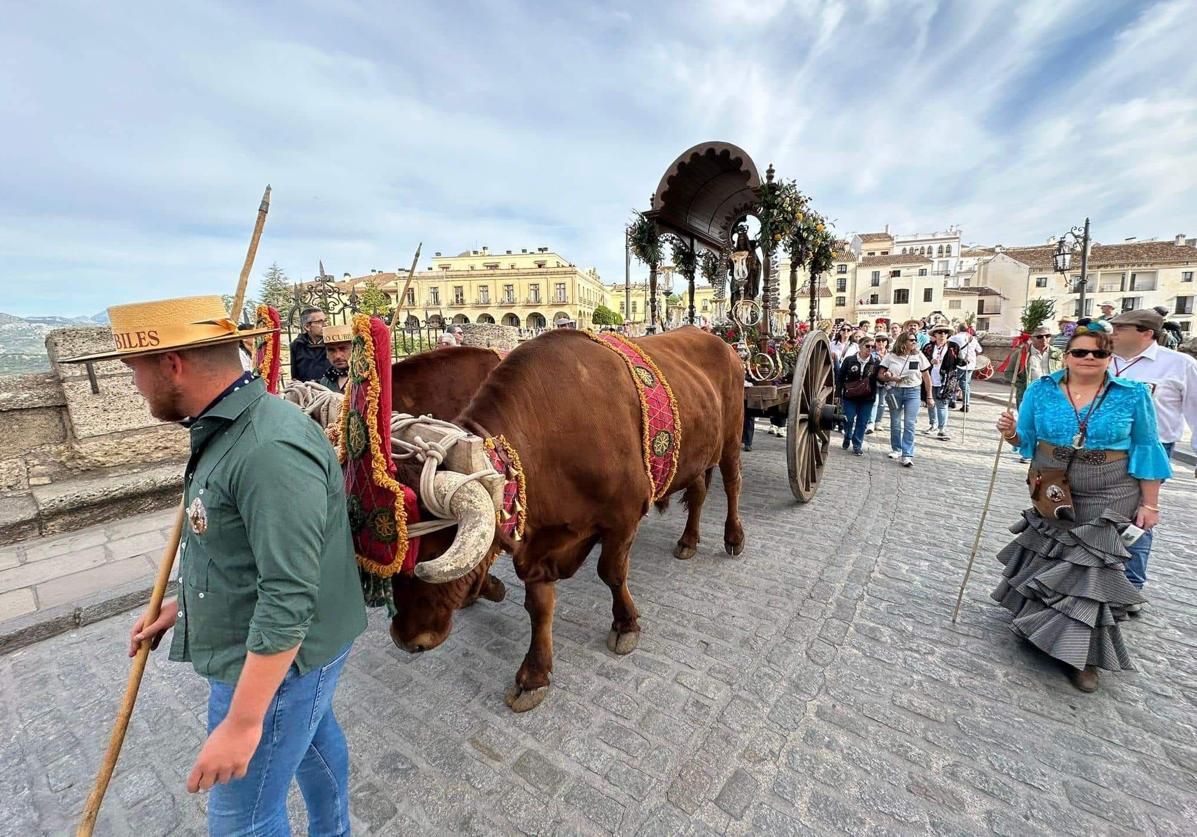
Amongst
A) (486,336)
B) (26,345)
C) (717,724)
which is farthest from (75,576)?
(486,336)

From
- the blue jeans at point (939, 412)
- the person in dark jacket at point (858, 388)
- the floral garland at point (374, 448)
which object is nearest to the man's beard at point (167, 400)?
the floral garland at point (374, 448)

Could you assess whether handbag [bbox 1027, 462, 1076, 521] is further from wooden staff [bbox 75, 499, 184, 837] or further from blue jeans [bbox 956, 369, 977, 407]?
blue jeans [bbox 956, 369, 977, 407]

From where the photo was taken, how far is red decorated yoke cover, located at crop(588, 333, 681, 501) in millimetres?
3059

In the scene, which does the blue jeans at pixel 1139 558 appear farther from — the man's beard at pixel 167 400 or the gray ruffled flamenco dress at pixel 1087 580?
the man's beard at pixel 167 400

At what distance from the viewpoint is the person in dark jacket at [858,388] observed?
301 inches

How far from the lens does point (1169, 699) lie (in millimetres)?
2590

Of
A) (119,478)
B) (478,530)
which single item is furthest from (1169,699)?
(119,478)

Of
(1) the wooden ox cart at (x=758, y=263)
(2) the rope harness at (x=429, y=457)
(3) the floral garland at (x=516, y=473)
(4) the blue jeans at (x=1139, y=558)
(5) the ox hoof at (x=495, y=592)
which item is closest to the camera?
(2) the rope harness at (x=429, y=457)

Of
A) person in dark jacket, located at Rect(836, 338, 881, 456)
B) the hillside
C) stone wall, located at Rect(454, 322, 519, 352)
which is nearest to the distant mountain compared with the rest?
the hillside

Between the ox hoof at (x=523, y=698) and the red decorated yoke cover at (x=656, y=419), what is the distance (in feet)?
4.14

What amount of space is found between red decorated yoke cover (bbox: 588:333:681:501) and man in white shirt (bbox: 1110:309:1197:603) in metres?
3.23

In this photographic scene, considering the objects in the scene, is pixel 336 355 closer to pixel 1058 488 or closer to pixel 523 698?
pixel 523 698

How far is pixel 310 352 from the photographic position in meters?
4.77

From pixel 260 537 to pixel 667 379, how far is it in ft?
8.77
